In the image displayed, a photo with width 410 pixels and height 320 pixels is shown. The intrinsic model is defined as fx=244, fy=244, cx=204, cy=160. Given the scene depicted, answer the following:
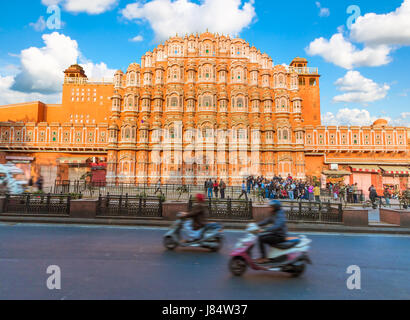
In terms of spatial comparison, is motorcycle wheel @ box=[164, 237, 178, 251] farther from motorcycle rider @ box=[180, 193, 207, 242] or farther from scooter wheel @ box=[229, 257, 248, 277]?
scooter wheel @ box=[229, 257, 248, 277]

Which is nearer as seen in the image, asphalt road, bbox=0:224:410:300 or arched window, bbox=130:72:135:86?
asphalt road, bbox=0:224:410:300

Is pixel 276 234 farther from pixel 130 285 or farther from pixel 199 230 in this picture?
pixel 130 285

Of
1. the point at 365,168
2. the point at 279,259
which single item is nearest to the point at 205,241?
the point at 279,259

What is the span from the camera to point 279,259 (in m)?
5.43

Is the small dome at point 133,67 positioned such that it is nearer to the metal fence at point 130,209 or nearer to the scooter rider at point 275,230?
the metal fence at point 130,209

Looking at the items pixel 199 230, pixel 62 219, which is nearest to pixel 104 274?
pixel 199 230

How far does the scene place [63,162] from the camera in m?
39.9

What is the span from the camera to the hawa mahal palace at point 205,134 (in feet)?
121

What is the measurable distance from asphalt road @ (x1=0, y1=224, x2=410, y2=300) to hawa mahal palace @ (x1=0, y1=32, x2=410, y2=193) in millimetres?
28526

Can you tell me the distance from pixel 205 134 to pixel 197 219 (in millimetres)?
30849

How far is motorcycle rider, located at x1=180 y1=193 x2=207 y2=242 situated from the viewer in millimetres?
7012

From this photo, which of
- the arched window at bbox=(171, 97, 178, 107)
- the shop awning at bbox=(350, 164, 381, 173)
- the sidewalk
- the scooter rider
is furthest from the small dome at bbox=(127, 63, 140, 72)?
the scooter rider
